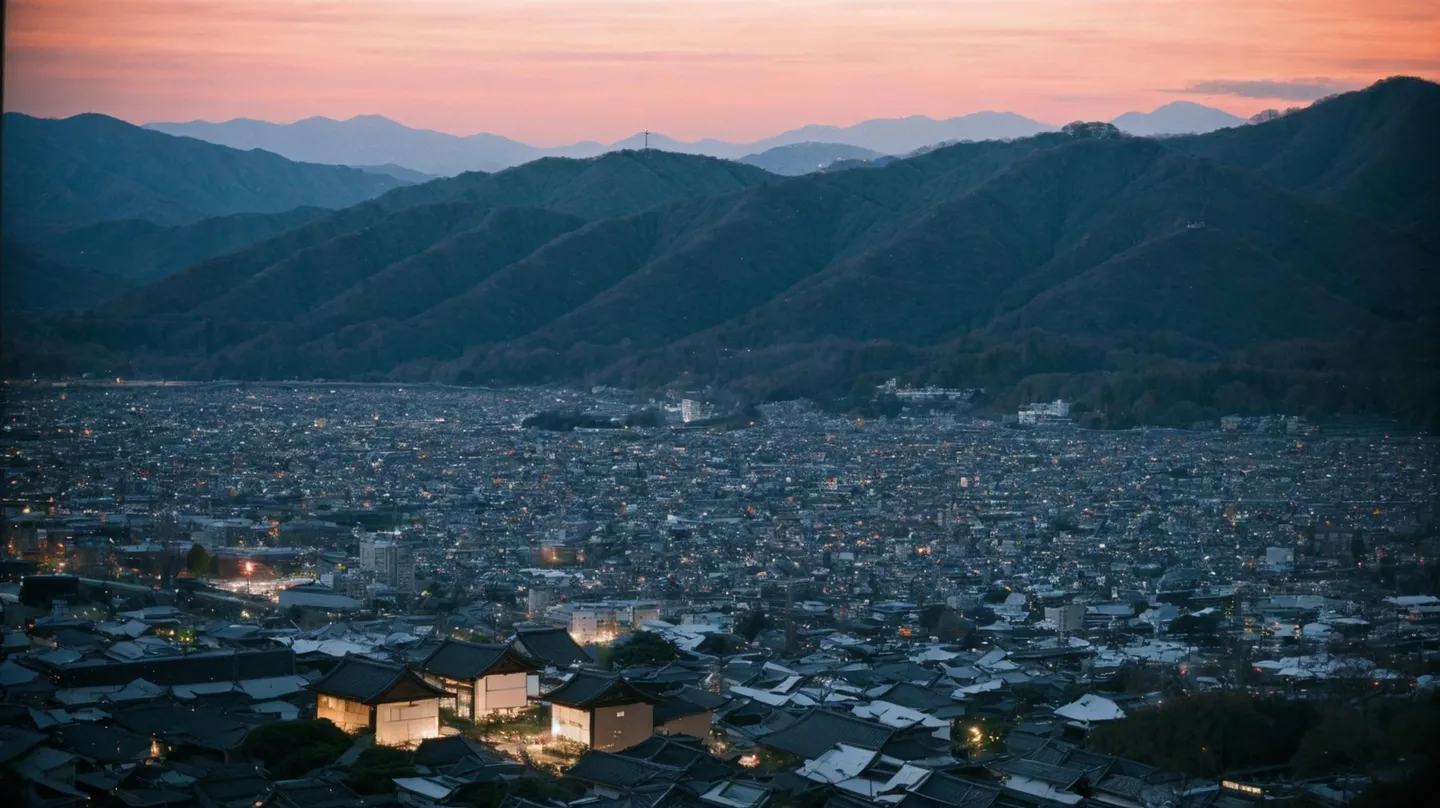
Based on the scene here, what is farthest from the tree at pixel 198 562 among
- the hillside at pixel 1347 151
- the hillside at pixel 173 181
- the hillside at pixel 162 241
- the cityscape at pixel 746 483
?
the hillside at pixel 162 241

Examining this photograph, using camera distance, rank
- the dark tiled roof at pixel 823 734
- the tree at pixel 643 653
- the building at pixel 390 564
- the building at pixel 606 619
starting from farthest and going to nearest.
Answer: the building at pixel 390 564
the building at pixel 606 619
the tree at pixel 643 653
the dark tiled roof at pixel 823 734

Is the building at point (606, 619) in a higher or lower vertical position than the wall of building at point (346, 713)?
lower

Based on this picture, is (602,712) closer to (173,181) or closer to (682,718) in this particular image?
(682,718)

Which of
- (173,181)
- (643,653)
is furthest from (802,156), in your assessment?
(643,653)

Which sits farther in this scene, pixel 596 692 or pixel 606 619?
pixel 606 619

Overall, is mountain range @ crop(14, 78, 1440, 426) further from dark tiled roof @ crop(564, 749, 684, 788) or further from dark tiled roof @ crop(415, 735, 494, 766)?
dark tiled roof @ crop(415, 735, 494, 766)

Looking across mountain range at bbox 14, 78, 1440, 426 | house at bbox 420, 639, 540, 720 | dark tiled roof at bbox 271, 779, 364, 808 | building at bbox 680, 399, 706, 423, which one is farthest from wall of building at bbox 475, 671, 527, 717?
building at bbox 680, 399, 706, 423

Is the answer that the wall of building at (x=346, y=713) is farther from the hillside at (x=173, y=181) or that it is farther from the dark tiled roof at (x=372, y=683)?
the hillside at (x=173, y=181)
